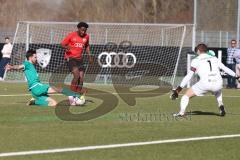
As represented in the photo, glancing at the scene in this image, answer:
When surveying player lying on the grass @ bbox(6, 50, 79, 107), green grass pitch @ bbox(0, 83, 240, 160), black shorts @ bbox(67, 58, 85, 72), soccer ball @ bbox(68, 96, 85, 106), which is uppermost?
black shorts @ bbox(67, 58, 85, 72)

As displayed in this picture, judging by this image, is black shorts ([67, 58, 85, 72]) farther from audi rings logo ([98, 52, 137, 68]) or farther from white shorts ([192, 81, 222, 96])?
audi rings logo ([98, 52, 137, 68])

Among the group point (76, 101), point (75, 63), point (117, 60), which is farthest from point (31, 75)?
point (117, 60)

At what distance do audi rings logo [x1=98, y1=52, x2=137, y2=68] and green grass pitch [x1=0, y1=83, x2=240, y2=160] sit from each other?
12.0 m

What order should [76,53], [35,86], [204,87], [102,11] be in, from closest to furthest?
[204,87]
[35,86]
[76,53]
[102,11]

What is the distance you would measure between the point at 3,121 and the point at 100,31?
2203cm

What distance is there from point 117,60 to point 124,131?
18402 mm

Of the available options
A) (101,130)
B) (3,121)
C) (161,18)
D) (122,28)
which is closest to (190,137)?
(101,130)

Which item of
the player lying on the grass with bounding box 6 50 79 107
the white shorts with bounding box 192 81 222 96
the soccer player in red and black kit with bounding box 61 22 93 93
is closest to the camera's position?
the white shorts with bounding box 192 81 222 96

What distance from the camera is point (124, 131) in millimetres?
12516

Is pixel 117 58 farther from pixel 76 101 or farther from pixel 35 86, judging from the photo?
pixel 35 86

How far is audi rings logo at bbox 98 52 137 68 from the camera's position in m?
30.7

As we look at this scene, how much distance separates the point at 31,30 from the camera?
33.0 metres

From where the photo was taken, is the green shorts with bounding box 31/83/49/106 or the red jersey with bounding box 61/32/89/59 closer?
the green shorts with bounding box 31/83/49/106

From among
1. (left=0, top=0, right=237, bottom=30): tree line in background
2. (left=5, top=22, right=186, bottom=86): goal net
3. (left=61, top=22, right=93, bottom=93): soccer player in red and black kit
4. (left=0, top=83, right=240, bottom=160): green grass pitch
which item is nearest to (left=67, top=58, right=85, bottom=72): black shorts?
(left=61, top=22, right=93, bottom=93): soccer player in red and black kit
